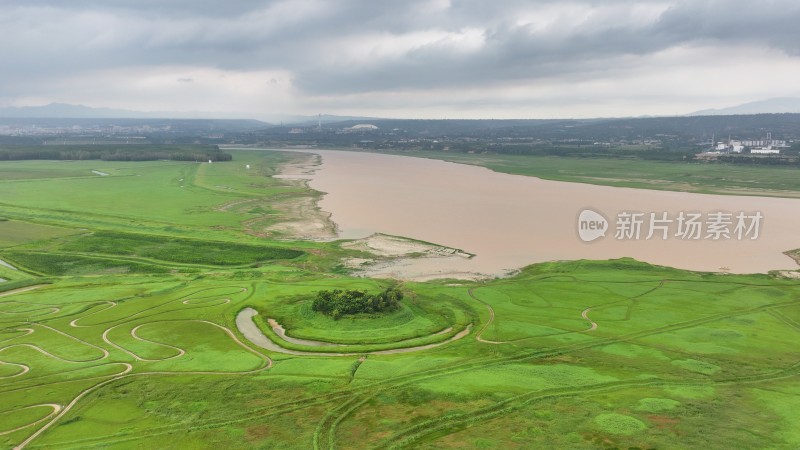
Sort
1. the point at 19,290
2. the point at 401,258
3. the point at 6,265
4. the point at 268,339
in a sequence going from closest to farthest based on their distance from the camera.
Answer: the point at 268,339 < the point at 19,290 < the point at 6,265 < the point at 401,258

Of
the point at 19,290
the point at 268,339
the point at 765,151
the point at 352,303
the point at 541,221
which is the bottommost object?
the point at 19,290

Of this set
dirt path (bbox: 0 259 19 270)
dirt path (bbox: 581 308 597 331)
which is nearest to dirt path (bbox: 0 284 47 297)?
dirt path (bbox: 0 259 19 270)

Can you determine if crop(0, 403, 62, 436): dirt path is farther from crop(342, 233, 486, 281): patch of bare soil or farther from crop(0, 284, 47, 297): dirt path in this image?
crop(342, 233, 486, 281): patch of bare soil

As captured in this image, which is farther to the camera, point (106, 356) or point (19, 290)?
point (19, 290)

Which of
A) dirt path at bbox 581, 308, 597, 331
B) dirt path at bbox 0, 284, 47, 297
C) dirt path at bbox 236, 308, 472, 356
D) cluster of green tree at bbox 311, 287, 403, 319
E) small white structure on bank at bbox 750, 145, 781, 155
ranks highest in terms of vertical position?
small white structure on bank at bbox 750, 145, 781, 155

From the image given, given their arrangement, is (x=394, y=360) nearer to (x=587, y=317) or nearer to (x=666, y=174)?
(x=587, y=317)

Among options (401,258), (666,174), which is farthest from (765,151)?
(401,258)
